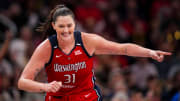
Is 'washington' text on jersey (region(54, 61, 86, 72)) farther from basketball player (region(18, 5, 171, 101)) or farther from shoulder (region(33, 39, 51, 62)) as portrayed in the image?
shoulder (region(33, 39, 51, 62))

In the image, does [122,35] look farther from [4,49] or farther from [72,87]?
[72,87]

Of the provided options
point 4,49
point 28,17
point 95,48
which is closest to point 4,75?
point 4,49

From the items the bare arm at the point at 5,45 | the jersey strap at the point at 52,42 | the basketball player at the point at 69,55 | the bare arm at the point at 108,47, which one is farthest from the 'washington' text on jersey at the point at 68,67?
the bare arm at the point at 5,45

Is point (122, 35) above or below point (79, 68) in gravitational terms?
below

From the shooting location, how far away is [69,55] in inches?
192

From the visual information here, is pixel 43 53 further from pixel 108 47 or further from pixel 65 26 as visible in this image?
pixel 108 47

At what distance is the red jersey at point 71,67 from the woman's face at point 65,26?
0.54ft

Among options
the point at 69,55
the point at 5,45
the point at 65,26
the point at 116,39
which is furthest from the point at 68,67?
the point at 116,39

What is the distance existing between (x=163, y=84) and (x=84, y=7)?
3.71 metres

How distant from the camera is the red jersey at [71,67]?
16.0 ft

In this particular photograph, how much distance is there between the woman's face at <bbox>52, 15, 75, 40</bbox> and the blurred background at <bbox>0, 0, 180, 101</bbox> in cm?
295

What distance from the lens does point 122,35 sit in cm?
1045

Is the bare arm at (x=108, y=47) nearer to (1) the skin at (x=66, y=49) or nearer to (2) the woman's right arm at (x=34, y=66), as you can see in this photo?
(1) the skin at (x=66, y=49)

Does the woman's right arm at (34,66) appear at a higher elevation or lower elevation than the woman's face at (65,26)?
lower
